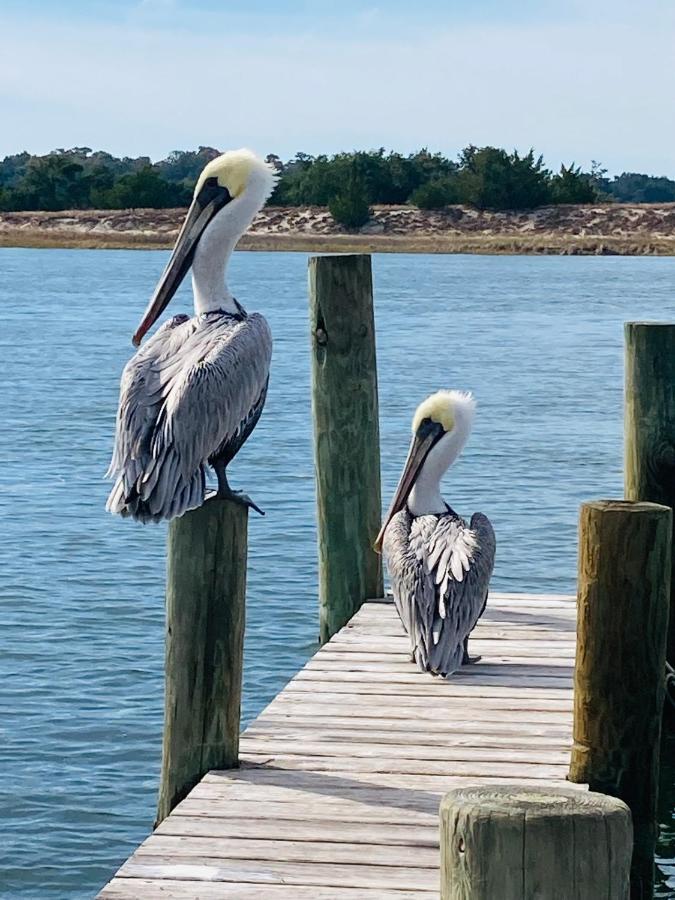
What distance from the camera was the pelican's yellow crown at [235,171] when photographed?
600cm

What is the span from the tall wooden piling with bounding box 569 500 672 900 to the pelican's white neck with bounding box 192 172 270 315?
1682 millimetres

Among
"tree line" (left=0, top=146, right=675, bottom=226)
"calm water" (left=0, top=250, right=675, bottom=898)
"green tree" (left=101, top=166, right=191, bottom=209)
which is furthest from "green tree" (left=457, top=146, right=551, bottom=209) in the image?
"calm water" (left=0, top=250, right=675, bottom=898)

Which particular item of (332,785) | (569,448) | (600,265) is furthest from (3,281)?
(332,785)

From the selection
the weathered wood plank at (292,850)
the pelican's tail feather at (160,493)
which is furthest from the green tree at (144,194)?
the weathered wood plank at (292,850)

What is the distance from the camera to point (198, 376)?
5332mm

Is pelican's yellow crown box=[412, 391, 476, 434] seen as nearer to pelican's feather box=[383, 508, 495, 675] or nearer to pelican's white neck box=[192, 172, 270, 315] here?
pelican's feather box=[383, 508, 495, 675]

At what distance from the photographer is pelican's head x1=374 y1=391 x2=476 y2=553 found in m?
7.07

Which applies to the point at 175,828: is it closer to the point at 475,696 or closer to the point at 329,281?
the point at 475,696

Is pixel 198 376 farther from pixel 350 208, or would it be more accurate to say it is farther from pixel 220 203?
pixel 350 208

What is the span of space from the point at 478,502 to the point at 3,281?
28159mm

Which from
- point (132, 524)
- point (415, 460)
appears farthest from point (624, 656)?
point (132, 524)

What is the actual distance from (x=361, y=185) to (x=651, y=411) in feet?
157

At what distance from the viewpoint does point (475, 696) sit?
5934 millimetres

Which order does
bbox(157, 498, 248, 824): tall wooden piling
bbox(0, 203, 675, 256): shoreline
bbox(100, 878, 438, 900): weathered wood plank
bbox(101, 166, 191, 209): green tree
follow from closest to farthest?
bbox(100, 878, 438, 900): weathered wood plank, bbox(157, 498, 248, 824): tall wooden piling, bbox(0, 203, 675, 256): shoreline, bbox(101, 166, 191, 209): green tree
